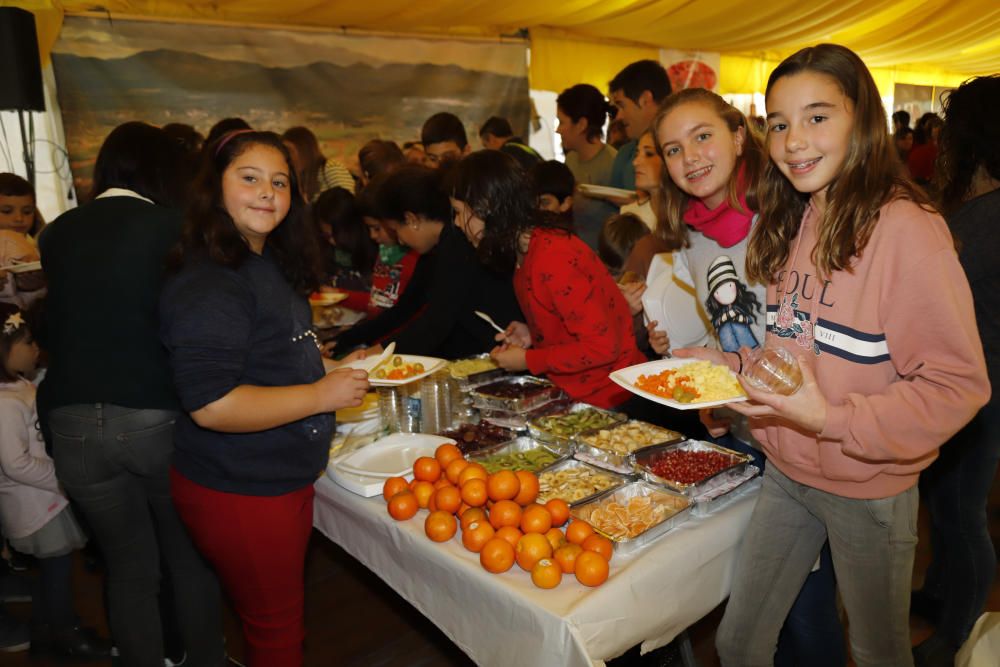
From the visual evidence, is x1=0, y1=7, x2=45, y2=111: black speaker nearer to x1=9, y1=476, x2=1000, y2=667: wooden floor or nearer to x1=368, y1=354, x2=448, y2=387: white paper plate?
x1=9, y1=476, x2=1000, y2=667: wooden floor

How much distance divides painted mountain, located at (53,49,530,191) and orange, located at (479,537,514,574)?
15.4 ft

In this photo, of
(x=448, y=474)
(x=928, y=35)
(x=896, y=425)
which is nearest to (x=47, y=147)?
(x=448, y=474)

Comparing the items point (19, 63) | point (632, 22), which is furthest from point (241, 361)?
point (632, 22)

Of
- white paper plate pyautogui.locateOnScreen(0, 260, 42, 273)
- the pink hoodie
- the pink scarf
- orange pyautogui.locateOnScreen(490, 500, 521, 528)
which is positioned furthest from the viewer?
white paper plate pyautogui.locateOnScreen(0, 260, 42, 273)

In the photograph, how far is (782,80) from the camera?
130 cm

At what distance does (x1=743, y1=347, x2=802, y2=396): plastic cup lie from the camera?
3.91 ft

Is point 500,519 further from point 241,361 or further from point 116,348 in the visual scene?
point 116,348

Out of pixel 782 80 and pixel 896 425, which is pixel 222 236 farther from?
pixel 896 425

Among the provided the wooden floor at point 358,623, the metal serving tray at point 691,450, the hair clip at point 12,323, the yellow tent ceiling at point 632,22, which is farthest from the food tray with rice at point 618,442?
the yellow tent ceiling at point 632,22

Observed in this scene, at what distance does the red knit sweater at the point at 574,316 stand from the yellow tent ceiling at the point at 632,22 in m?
3.76

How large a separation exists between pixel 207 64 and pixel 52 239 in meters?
3.97

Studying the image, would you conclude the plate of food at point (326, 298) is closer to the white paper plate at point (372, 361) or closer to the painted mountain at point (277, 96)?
the white paper plate at point (372, 361)

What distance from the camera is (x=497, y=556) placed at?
1.40 metres

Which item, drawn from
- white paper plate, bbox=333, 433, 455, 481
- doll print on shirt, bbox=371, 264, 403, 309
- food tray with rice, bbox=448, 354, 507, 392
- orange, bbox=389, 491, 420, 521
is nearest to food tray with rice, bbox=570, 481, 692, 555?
orange, bbox=389, 491, 420, 521
